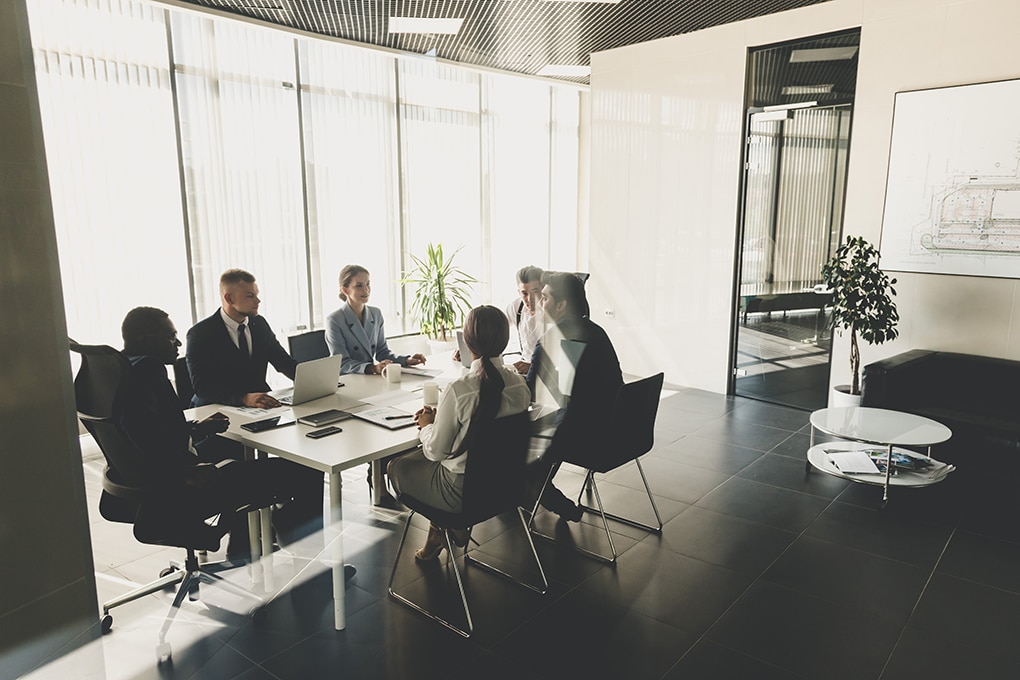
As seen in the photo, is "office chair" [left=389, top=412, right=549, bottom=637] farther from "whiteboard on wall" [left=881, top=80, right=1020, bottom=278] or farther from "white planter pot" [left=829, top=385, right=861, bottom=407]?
"whiteboard on wall" [left=881, top=80, right=1020, bottom=278]

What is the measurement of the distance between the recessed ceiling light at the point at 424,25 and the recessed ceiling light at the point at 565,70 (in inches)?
83.0

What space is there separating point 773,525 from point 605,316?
14.2 feet

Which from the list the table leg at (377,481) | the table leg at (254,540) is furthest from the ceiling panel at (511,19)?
the table leg at (254,540)

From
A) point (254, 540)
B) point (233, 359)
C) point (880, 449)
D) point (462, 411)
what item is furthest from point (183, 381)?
point (880, 449)

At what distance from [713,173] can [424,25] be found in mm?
3171

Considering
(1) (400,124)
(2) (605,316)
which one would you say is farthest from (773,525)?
(1) (400,124)

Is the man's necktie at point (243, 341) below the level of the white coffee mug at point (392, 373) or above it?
above

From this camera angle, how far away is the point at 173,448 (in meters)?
2.91

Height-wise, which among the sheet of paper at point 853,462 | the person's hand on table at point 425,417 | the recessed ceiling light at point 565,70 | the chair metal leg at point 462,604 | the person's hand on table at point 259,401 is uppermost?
the recessed ceiling light at point 565,70

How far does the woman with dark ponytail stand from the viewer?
289 cm

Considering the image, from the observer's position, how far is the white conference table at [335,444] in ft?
9.55

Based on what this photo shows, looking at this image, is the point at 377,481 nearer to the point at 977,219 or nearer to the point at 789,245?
the point at 789,245

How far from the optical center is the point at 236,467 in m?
3.25

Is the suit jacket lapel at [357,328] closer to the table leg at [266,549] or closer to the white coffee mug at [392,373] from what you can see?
the white coffee mug at [392,373]
